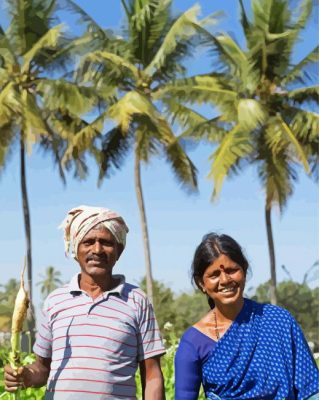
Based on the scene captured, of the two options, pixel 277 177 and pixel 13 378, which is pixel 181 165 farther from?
pixel 13 378

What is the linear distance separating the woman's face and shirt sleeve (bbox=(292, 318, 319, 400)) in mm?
252

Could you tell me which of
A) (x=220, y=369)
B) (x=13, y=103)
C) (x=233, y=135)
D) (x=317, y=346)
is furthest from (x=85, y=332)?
(x=317, y=346)

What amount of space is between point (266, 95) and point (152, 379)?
67.2 ft

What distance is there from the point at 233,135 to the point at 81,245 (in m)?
18.3

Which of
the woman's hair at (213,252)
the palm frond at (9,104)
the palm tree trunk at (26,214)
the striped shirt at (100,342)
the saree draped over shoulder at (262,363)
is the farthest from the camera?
the palm tree trunk at (26,214)

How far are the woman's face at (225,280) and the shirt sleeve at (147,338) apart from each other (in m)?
0.36

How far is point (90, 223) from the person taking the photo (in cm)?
355

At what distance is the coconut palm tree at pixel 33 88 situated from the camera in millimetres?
23250

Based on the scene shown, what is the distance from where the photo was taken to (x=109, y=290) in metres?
3.59

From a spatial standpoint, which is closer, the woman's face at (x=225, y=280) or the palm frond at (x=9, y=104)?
the woman's face at (x=225, y=280)

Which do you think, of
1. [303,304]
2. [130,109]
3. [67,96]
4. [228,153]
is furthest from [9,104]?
[303,304]

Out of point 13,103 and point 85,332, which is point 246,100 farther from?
point 85,332

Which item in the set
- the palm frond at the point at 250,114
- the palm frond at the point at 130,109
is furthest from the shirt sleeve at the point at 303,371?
the palm frond at the point at 130,109

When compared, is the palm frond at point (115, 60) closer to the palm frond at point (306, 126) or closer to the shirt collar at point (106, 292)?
the palm frond at point (306, 126)
